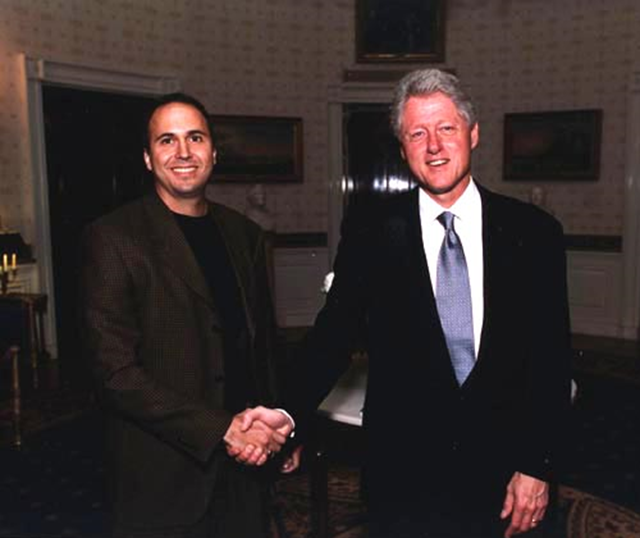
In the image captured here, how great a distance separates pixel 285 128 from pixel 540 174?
3301 mm

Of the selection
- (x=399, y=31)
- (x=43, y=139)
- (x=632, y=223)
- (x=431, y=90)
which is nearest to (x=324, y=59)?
(x=399, y=31)

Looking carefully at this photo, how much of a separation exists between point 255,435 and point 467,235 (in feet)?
2.82

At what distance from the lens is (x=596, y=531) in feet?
11.3

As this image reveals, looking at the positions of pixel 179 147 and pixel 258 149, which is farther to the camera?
pixel 258 149

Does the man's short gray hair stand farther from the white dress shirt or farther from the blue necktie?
the blue necktie

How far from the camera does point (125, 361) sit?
1.89m

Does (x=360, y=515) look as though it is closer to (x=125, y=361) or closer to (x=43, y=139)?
(x=125, y=361)

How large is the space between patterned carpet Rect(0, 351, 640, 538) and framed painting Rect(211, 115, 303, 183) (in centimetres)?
390

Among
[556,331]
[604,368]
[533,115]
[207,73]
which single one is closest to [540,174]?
[533,115]

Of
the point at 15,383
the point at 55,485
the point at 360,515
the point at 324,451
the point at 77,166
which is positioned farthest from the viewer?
the point at 77,166

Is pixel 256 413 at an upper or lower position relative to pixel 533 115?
lower

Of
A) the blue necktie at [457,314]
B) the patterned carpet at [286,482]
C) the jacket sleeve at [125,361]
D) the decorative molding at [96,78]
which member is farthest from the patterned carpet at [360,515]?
the decorative molding at [96,78]

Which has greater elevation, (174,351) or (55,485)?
(174,351)

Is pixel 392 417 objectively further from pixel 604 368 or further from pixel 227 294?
pixel 604 368
